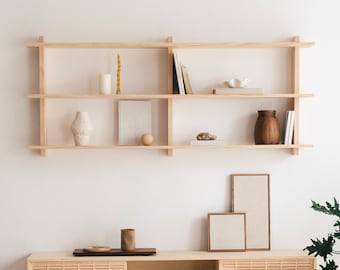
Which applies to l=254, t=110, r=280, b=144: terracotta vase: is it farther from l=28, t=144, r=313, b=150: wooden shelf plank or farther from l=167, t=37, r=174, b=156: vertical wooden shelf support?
l=167, t=37, r=174, b=156: vertical wooden shelf support

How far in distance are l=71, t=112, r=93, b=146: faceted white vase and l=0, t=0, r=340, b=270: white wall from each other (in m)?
0.15

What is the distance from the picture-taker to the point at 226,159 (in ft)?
13.3

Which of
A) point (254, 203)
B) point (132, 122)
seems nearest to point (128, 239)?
point (132, 122)

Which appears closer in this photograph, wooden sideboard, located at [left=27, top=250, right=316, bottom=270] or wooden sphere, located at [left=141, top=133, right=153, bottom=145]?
wooden sideboard, located at [left=27, top=250, right=316, bottom=270]

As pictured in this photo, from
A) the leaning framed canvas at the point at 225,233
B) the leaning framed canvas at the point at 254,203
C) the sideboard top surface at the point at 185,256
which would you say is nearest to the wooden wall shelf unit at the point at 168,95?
the leaning framed canvas at the point at 254,203

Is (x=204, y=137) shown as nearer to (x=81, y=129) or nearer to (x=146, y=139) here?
(x=146, y=139)

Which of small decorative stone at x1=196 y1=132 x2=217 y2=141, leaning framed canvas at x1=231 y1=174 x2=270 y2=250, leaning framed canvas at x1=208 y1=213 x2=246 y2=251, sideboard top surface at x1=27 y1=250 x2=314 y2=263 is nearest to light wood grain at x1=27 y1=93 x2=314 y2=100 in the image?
small decorative stone at x1=196 y1=132 x2=217 y2=141

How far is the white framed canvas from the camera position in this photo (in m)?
3.99

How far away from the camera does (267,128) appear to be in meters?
3.93

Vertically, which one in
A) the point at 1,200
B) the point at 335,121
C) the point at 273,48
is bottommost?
the point at 1,200

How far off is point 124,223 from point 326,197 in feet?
3.99

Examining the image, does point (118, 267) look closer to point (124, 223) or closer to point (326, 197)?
point (124, 223)

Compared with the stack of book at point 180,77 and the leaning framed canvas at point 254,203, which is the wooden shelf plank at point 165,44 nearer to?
the stack of book at point 180,77

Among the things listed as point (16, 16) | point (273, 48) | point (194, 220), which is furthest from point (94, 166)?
point (273, 48)
